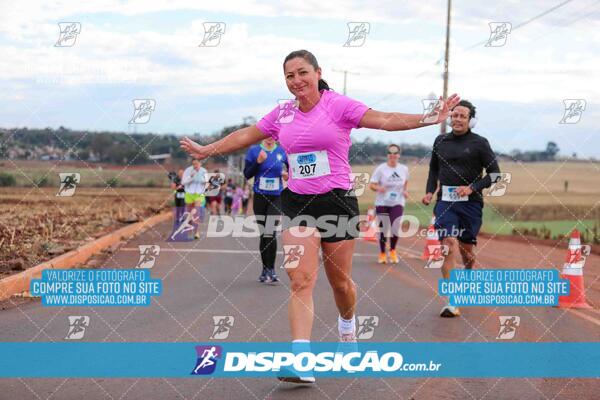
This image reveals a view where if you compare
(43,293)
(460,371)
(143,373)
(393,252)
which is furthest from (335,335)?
(393,252)

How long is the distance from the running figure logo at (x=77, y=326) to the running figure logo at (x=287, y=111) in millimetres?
2764

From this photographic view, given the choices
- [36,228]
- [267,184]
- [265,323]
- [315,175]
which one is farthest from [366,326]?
[36,228]

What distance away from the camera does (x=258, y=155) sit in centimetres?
1152

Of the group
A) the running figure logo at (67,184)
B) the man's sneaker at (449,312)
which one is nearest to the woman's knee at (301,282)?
the man's sneaker at (449,312)

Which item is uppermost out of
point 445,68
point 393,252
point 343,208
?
A: point 445,68

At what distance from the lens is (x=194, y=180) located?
1930cm

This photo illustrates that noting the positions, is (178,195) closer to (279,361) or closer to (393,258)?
(393,258)

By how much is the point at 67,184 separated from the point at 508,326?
5.90 m

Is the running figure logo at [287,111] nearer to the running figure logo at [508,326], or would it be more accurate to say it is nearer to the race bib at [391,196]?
the running figure logo at [508,326]

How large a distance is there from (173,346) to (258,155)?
451cm

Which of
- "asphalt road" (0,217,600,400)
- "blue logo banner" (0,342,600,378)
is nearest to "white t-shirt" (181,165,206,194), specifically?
"asphalt road" (0,217,600,400)

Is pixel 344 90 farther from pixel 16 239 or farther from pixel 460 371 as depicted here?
pixel 460 371

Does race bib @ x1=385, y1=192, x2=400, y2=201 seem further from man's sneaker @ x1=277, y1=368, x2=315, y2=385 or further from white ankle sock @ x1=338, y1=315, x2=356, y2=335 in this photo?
man's sneaker @ x1=277, y1=368, x2=315, y2=385

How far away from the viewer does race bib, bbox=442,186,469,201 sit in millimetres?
9758
